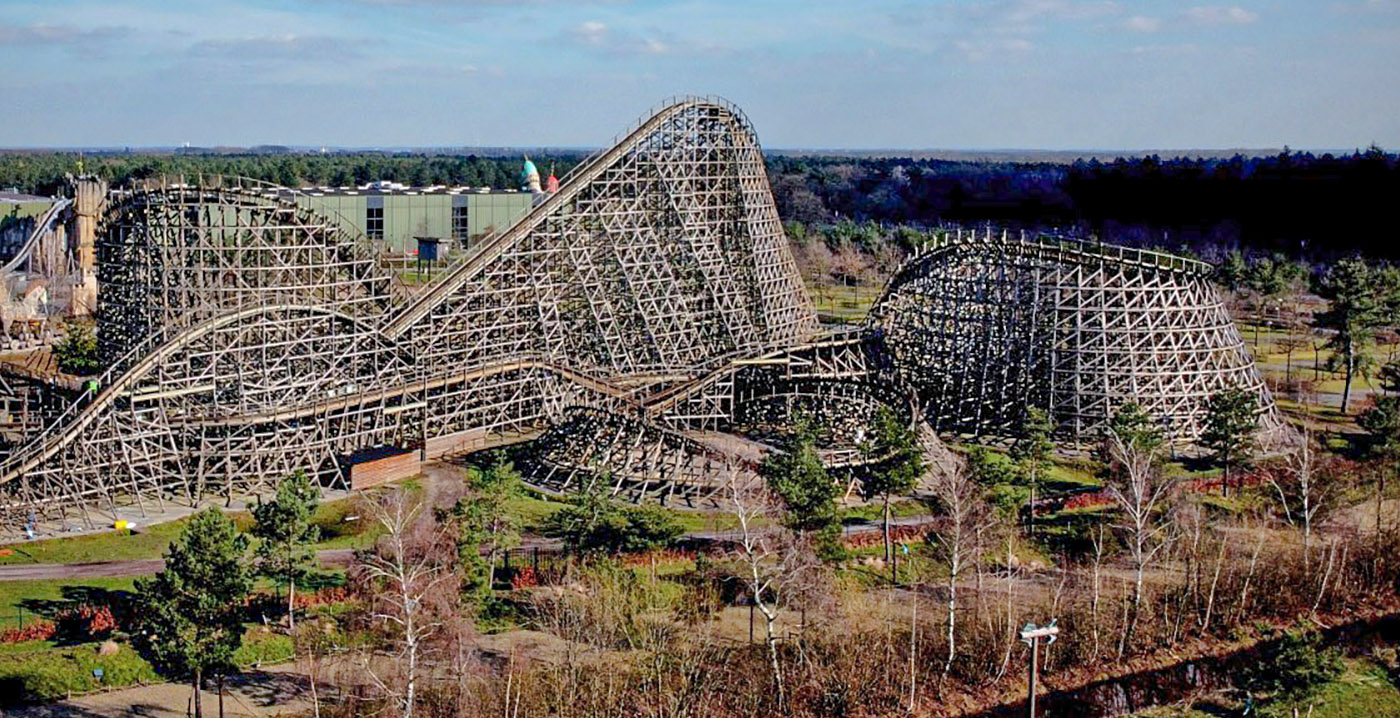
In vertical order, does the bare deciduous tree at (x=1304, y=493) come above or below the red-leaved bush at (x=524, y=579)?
above

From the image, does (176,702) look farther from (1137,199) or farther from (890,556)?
(1137,199)

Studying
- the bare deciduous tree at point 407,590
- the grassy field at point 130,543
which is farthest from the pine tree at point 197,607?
the grassy field at point 130,543

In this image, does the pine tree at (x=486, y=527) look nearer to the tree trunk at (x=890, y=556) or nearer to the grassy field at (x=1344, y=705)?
the tree trunk at (x=890, y=556)

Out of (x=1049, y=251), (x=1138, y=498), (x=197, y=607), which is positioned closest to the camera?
(x=197, y=607)

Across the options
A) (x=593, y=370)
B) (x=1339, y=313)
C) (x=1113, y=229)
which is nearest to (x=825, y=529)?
(x=593, y=370)

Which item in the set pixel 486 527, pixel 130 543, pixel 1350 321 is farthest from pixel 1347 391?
pixel 130 543

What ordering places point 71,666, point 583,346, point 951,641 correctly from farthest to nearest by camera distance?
point 583,346 < point 951,641 < point 71,666

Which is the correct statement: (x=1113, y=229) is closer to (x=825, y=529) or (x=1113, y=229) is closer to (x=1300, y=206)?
(x=1300, y=206)

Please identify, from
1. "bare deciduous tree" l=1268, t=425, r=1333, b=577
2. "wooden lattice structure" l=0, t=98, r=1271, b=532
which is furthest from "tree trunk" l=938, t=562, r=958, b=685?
"wooden lattice structure" l=0, t=98, r=1271, b=532
